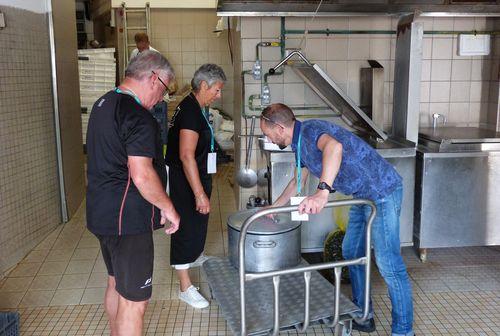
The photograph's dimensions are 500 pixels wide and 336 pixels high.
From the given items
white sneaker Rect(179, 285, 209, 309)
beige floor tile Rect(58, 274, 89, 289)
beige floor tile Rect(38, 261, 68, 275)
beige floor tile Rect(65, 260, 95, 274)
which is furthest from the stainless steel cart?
beige floor tile Rect(38, 261, 68, 275)

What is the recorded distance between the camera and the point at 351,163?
2152 mm

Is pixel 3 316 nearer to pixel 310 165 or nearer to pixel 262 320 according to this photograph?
pixel 262 320

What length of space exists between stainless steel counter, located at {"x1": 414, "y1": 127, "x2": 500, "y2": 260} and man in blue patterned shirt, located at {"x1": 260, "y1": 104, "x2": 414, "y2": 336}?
89 centimetres

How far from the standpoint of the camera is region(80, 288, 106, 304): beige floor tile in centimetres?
291

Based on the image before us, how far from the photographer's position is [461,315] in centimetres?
270

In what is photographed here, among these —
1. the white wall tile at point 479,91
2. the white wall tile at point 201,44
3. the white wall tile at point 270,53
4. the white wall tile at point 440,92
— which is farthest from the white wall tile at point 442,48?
the white wall tile at point 201,44

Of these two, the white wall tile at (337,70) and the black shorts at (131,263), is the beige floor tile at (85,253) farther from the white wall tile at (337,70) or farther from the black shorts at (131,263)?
the white wall tile at (337,70)

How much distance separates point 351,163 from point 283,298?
0.73 metres

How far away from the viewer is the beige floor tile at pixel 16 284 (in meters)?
3.04

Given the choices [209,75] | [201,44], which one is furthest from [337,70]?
[201,44]

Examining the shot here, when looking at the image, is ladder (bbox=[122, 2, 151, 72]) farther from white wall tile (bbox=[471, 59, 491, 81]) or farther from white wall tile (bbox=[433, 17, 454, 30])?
white wall tile (bbox=[471, 59, 491, 81])

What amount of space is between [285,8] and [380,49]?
0.80 meters

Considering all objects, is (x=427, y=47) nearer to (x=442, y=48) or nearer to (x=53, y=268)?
(x=442, y=48)

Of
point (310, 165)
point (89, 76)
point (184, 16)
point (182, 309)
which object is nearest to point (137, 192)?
point (310, 165)
